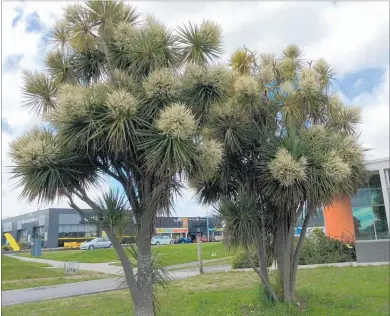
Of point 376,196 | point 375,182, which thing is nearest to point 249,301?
point 376,196

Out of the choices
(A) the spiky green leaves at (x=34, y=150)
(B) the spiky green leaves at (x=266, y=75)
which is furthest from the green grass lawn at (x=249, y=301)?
(B) the spiky green leaves at (x=266, y=75)

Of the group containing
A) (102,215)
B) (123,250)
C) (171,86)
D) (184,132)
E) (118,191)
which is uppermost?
(171,86)

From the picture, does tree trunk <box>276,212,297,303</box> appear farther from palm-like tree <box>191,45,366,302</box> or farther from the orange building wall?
the orange building wall

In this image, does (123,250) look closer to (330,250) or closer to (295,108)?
(295,108)

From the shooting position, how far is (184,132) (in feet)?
20.1

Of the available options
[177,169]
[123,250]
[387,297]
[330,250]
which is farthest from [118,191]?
[330,250]

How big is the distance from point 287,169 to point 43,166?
4393 mm

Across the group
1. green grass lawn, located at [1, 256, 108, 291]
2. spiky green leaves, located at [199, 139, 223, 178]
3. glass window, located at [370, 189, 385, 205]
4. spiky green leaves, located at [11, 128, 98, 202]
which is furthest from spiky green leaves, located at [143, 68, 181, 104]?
glass window, located at [370, 189, 385, 205]

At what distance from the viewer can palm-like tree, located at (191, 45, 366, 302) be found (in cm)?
793

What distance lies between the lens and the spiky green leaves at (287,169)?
751cm

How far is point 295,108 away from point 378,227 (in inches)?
491

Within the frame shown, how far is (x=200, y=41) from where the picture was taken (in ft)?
24.1

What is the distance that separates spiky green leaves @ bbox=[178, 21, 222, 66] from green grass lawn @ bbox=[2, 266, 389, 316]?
5.68 metres

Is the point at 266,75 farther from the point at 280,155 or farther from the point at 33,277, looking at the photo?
the point at 33,277
